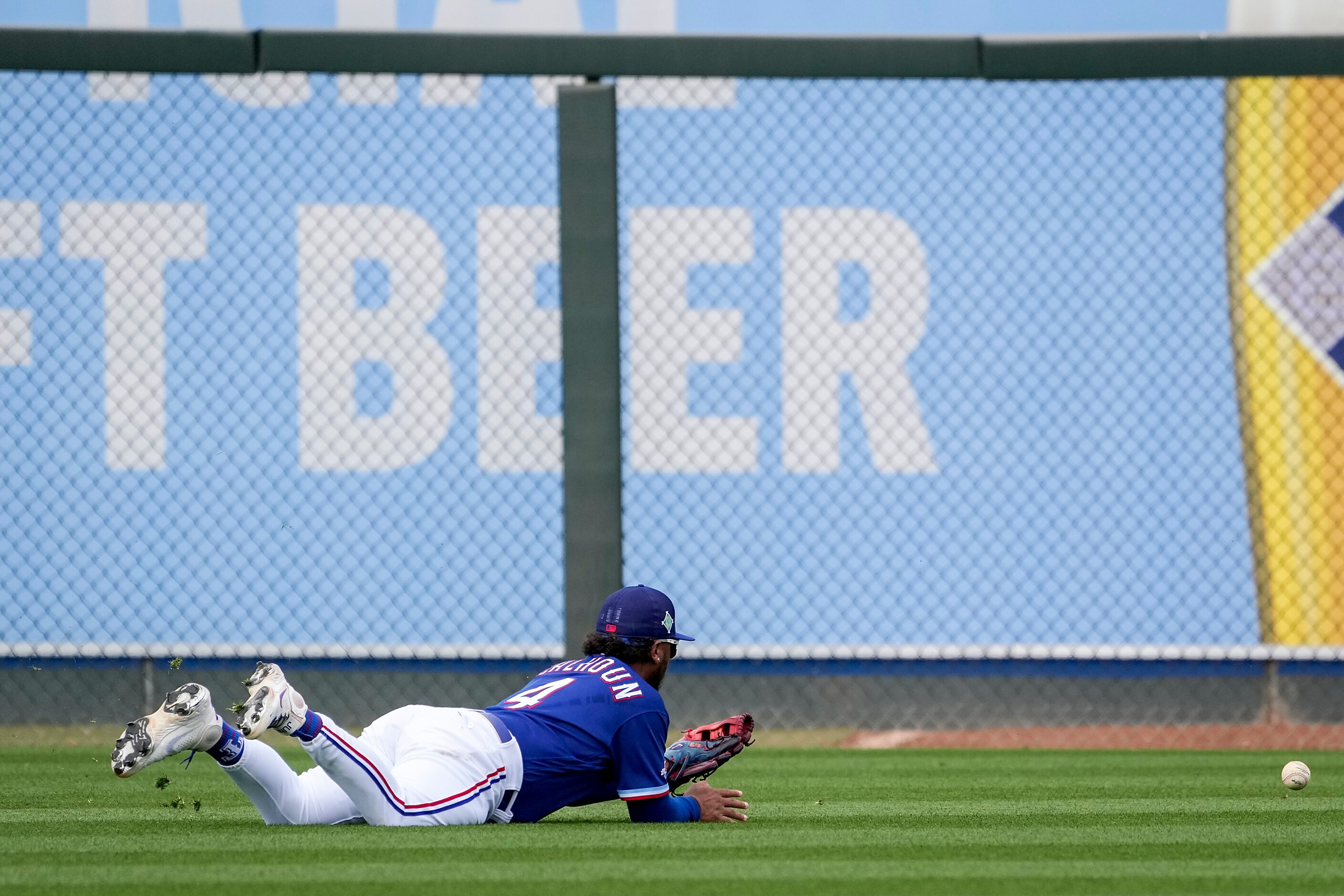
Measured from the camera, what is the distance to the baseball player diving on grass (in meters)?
4.11

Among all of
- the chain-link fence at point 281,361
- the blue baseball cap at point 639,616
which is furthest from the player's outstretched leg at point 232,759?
the chain-link fence at point 281,361

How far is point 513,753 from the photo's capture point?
4.39 m

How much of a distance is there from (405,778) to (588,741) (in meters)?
0.50

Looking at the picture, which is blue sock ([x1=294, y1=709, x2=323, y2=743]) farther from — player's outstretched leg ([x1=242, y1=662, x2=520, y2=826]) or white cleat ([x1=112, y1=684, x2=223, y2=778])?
white cleat ([x1=112, y1=684, x2=223, y2=778])

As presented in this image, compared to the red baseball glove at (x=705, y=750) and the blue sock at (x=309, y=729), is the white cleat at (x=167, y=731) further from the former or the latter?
the red baseball glove at (x=705, y=750)

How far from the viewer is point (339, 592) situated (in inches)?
316

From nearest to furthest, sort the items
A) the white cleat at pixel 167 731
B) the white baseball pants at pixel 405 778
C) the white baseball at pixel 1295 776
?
Result: the white cleat at pixel 167 731
the white baseball pants at pixel 405 778
the white baseball at pixel 1295 776

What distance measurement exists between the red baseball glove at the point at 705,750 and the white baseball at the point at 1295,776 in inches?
79.3

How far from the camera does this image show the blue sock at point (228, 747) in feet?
13.1

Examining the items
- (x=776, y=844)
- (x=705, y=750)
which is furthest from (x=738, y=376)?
(x=776, y=844)

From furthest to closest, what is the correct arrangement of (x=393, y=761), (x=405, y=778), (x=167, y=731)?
(x=393, y=761)
(x=405, y=778)
(x=167, y=731)

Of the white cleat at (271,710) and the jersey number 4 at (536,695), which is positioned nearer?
the white cleat at (271,710)

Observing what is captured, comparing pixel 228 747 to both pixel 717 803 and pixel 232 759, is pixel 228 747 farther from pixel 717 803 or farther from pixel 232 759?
pixel 717 803

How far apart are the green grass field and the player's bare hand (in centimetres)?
4
